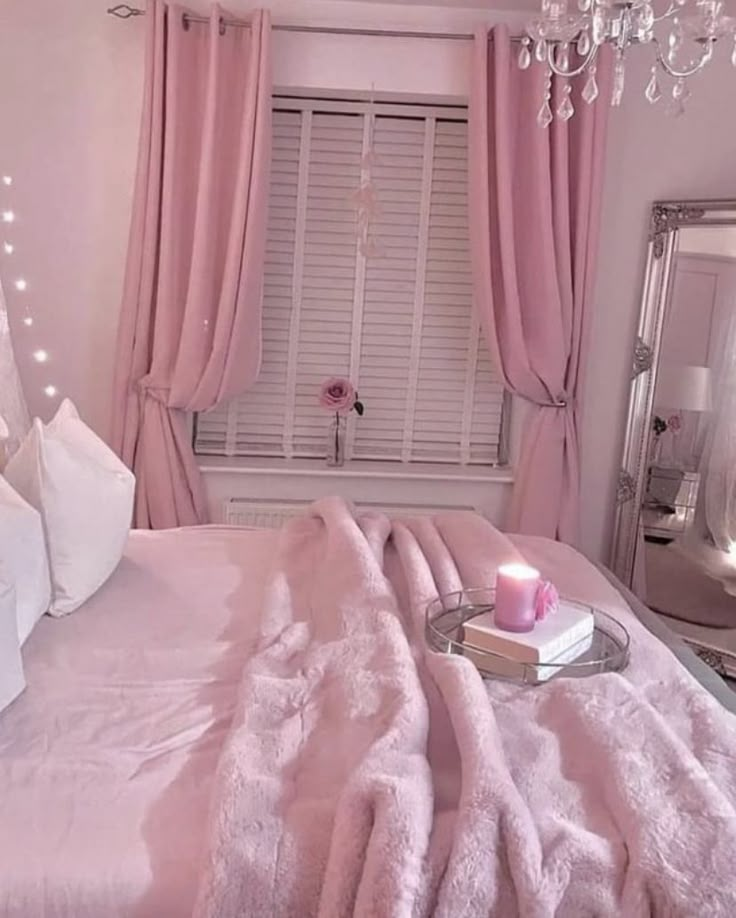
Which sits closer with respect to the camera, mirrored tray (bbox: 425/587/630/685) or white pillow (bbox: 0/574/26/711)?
white pillow (bbox: 0/574/26/711)

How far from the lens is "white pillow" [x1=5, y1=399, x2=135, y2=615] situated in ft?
6.74

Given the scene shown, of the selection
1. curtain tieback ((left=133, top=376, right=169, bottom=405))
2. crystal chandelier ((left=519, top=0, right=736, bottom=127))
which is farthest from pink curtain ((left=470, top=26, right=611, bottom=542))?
crystal chandelier ((left=519, top=0, right=736, bottom=127))

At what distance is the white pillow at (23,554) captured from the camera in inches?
69.8

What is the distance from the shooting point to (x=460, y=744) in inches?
54.8

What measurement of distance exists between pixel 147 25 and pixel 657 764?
2868 millimetres

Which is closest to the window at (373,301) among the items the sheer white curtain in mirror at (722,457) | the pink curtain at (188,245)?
the pink curtain at (188,245)

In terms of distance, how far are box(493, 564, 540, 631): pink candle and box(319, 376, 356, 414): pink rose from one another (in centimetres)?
175

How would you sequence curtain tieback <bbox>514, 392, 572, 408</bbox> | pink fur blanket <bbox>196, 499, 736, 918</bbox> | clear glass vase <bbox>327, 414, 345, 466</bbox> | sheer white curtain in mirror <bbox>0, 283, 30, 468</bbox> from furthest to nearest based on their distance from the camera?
1. clear glass vase <bbox>327, 414, 345, 466</bbox>
2. curtain tieback <bbox>514, 392, 572, 408</bbox>
3. sheer white curtain in mirror <bbox>0, 283, 30, 468</bbox>
4. pink fur blanket <bbox>196, 499, 736, 918</bbox>

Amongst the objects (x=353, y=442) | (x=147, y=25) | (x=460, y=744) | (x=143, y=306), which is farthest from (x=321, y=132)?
(x=460, y=744)

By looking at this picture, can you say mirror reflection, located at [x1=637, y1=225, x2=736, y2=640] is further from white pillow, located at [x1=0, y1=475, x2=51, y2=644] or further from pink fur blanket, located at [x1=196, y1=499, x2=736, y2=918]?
white pillow, located at [x1=0, y1=475, x2=51, y2=644]

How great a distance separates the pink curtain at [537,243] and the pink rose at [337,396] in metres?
0.56

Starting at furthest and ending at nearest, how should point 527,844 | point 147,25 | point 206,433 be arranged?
point 206,433 < point 147,25 < point 527,844

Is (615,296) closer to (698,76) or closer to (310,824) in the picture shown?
(698,76)

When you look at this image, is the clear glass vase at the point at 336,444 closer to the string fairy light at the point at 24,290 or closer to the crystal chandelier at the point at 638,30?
the string fairy light at the point at 24,290
